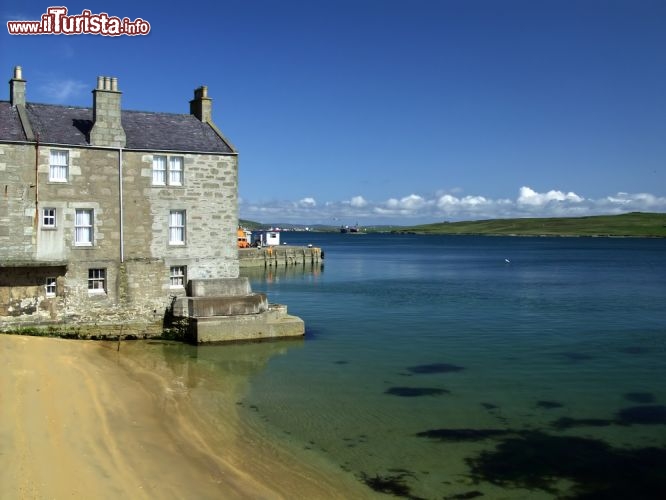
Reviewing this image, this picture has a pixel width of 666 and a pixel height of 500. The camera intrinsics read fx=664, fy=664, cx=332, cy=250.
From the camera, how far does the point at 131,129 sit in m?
28.2

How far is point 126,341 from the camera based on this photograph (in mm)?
26844

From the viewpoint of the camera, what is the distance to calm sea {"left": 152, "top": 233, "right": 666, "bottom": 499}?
48.2 ft

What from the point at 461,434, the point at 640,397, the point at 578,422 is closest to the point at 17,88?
the point at 461,434

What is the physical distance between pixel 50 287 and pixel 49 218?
8.77 feet

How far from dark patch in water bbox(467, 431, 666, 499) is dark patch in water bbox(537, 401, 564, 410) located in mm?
2805

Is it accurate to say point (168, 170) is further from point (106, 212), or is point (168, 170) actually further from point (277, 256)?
point (277, 256)

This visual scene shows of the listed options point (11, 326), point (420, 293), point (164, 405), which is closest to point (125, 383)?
point (164, 405)

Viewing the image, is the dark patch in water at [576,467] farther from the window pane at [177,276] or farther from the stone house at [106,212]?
the stone house at [106,212]

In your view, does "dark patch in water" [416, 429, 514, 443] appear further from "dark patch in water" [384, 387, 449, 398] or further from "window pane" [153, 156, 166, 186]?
"window pane" [153, 156, 166, 186]

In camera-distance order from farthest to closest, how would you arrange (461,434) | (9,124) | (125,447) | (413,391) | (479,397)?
(9,124) < (413,391) < (479,397) < (461,434) < (125,447)

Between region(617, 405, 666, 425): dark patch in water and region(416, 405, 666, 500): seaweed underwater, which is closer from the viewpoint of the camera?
region(416, 405, 666, 500): seaweed underwater

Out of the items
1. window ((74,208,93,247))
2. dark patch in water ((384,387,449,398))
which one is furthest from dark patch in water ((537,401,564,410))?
window ((74,208,93,247))

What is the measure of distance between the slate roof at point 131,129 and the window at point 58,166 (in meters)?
0.46

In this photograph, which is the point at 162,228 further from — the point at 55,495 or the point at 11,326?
the point at 55,495
